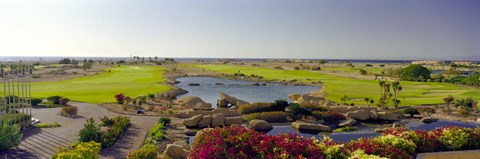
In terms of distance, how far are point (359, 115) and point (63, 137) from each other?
2680 centimetres

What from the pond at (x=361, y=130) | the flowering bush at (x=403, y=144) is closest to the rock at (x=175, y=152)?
the pond at (x=361, y=130)

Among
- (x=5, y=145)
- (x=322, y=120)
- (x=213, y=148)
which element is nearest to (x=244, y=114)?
(x=322, y=120)

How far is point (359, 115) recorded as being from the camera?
3647cm

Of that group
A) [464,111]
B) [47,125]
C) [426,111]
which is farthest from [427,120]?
[47,125]

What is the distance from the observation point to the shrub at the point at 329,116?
35278 millimetres

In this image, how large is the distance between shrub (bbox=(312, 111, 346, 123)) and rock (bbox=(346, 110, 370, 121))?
972mm

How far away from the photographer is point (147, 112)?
38656 mm

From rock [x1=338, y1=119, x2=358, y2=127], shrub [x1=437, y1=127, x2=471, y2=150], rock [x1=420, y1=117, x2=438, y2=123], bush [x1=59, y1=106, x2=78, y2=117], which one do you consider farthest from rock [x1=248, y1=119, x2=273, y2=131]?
bush [x1=59, y1=106, x2=78, y2=117]

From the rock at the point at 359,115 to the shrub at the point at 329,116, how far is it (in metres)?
0.97

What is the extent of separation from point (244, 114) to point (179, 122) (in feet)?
27.7

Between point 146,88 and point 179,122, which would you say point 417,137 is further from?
point 146,88

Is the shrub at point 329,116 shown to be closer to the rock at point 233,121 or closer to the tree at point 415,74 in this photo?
the rock at point 233,121

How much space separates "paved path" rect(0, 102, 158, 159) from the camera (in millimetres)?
20905

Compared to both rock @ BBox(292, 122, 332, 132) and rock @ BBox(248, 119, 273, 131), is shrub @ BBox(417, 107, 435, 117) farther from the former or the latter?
rock @ BBox(248, 119, 273, 131)
